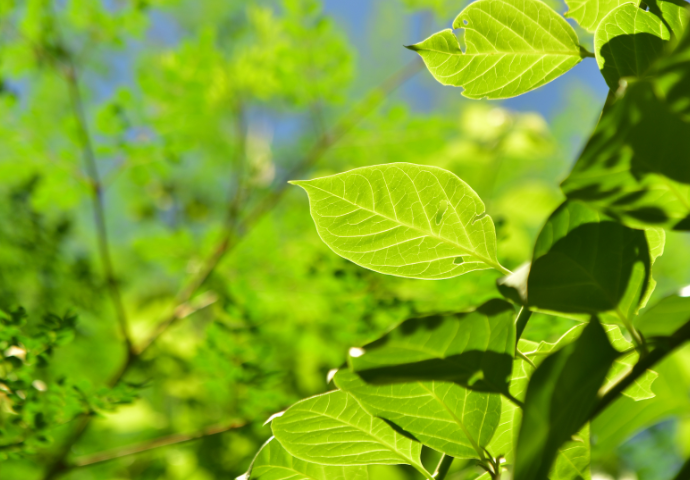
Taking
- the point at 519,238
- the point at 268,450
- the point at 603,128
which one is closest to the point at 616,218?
the point at 603,128

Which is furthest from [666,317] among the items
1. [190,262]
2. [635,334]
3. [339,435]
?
[190,262]

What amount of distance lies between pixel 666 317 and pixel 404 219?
9 centimetres

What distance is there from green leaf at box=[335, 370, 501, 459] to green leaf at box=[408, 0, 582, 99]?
132 mm

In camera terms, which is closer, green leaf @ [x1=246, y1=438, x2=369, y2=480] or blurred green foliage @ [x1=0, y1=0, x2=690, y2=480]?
green leaf @ [x1=246, y1=438, x2=369, y2=480]

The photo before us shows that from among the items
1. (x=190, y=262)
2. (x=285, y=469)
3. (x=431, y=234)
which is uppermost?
(x=431, y=234)

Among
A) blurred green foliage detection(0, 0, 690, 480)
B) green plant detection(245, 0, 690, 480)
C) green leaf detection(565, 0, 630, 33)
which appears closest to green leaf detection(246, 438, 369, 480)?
green plant detection(245, 0, 690, 480)

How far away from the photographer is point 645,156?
14cm

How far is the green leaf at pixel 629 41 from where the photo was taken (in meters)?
0.18

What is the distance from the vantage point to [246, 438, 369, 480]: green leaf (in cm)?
22

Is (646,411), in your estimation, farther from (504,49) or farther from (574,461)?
(504,49)

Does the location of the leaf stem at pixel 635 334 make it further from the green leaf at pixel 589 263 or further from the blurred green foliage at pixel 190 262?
the blurred green foliage at pixel 190 262

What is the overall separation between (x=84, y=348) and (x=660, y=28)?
880 mm

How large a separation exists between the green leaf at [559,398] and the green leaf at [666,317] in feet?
0.09

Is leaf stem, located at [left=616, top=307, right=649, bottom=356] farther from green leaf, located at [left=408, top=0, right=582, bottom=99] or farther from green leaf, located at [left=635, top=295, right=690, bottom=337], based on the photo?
green leaf, located at [left=408, top=0, right=582, bottom=99]
